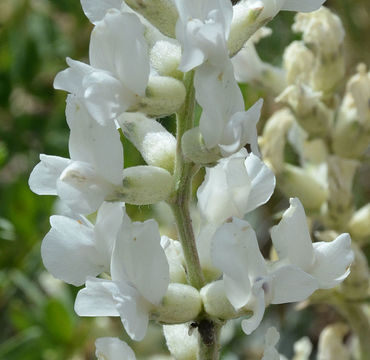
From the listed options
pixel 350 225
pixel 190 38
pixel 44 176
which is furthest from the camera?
pixel 350 225

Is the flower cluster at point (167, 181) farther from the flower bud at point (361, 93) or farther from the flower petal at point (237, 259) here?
the flower bud at point (361, 93)

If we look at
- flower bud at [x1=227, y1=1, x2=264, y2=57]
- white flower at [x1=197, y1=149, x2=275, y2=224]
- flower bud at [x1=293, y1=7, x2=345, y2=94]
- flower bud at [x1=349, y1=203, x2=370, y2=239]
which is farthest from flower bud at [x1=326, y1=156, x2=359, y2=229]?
flower bud at [x1=227, y1=1, x2=264, y2=57]

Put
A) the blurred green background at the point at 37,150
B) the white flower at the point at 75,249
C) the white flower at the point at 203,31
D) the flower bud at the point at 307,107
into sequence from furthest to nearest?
the blurred green background at the point at 37,150 → the flower bud at the point at 307,107 → the white flower at the point at 75,249 → the white flower at the point at 203,31

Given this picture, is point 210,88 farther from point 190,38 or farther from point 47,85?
point 47,85

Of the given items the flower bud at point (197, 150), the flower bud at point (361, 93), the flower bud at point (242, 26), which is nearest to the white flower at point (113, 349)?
the flower bud at point (197, 150)

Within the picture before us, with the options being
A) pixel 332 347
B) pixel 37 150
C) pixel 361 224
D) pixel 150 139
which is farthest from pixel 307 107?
pixel 37 150

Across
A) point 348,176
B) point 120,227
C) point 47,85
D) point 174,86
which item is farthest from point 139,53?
point 47,85
